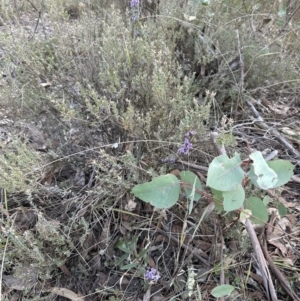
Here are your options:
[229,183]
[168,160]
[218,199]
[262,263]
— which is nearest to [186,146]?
[168,160]

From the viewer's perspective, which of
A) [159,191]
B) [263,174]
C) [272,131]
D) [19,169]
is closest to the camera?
[263,174]

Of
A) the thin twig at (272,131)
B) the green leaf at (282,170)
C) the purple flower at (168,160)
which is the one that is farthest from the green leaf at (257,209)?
the thin twig at (272,131)

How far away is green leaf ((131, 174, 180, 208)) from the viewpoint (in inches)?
40.5

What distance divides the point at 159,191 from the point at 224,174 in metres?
0.21

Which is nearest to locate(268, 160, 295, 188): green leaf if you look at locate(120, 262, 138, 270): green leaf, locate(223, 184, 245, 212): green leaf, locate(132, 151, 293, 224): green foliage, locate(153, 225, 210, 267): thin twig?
locate(132, 151, 293, 224): green foliage

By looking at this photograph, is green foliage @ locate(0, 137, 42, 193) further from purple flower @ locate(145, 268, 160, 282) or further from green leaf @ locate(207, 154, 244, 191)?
green leaf @ locate(207, 154, 244, 191)

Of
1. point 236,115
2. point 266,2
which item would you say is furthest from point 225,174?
point 266,2

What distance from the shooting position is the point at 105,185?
1374mm

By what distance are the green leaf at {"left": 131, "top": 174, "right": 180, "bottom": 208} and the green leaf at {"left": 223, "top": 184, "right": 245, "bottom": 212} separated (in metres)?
0.16

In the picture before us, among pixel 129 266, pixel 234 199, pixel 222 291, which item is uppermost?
pixel 234 199

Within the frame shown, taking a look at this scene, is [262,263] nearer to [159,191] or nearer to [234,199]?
[234,199]

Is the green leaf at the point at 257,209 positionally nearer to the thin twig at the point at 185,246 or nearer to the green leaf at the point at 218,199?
the green leaf at the point at 218,199

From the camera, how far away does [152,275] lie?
3.92 feet

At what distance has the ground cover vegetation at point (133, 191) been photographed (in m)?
Answer: 1.15
